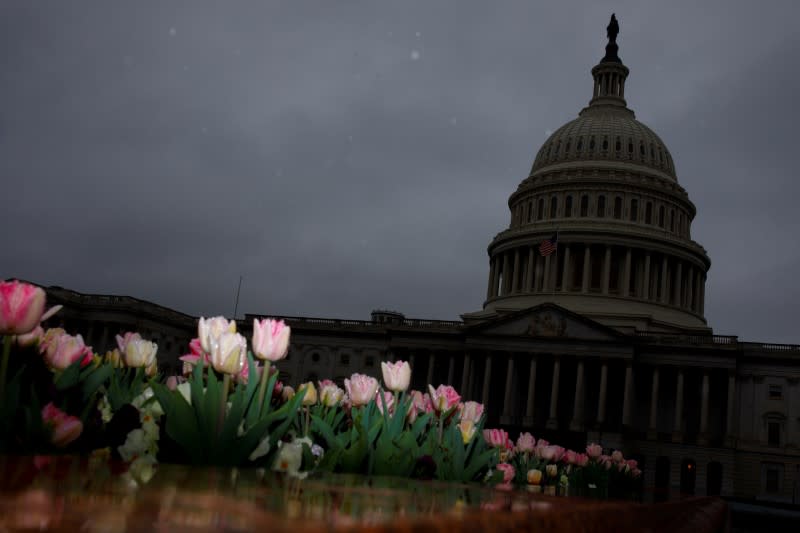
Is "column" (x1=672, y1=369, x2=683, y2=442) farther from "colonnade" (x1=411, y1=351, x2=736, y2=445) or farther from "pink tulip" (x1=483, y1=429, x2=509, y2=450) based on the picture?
"pink tulip" (x1=483, y1=429, x2=509, y2=450)

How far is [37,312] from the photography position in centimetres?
411

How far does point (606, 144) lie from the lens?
9312 centimetres

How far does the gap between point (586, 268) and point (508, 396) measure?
2057 centimetres

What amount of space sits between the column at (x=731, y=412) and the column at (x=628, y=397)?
7.97m

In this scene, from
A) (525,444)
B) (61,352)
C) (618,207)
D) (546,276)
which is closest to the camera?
(61,352)

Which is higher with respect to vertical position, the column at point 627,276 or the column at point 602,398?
the column at point 627,276

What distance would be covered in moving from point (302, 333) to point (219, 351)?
7687 centimetres

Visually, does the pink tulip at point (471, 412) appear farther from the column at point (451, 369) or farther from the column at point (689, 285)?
the column at point (689, 285)

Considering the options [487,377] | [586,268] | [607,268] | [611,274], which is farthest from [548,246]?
[487,377]

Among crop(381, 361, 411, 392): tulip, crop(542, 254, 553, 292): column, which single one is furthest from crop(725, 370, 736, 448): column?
crop(381, 361, 411, 392): tulip

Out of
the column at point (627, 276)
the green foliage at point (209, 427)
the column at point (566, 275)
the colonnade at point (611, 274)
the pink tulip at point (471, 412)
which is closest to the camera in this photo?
the green foliage at point (209, 427)

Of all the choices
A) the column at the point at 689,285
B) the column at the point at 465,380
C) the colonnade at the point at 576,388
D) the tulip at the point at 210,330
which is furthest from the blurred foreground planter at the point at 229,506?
the column at the point at 689,285

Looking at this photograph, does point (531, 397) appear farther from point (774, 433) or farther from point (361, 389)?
point (361, 389)

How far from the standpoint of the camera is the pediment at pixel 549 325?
68625 millimetres
